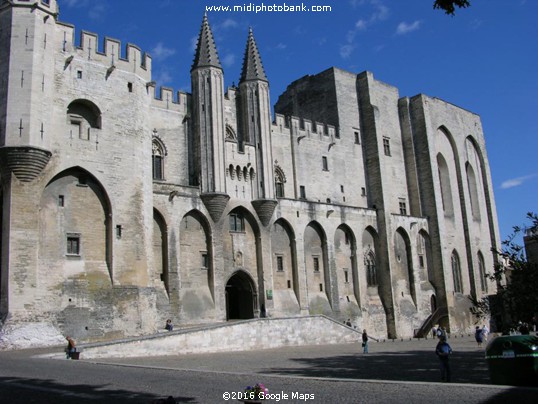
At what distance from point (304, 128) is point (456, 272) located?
17021mm

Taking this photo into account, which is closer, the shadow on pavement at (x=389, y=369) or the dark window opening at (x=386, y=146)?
the shadow on pavement at (x=389, y=369)

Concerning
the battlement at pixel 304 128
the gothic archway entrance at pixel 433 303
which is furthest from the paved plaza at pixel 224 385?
the gothic archway entrance at pixel 433 303

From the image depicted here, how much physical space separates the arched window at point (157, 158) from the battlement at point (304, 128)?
823 cm

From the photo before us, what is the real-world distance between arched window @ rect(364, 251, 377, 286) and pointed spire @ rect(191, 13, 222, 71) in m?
15.9

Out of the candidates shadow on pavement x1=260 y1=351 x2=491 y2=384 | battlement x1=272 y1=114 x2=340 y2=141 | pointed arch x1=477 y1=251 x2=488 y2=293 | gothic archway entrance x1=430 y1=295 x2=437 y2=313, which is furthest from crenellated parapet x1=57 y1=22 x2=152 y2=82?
pointed arch x1=477 y1=251 x2=488 y2=293

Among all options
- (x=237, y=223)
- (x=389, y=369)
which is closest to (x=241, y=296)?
(x=237, y=223)

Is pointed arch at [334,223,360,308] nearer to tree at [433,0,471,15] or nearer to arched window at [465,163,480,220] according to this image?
arched window at [465,163,480,220]

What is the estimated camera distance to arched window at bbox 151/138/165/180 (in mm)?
29156

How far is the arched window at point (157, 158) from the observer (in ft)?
95.7

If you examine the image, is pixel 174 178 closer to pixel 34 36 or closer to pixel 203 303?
pixel 203 303

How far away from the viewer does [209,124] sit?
30047 millimetres

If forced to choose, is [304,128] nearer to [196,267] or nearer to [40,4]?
[196,267]

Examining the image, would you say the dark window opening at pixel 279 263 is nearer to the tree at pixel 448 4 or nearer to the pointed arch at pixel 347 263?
the pointed arch at pixel 347 263

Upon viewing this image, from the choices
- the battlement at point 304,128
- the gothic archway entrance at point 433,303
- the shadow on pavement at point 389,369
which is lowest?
the shadow on pavement at point 389,369
